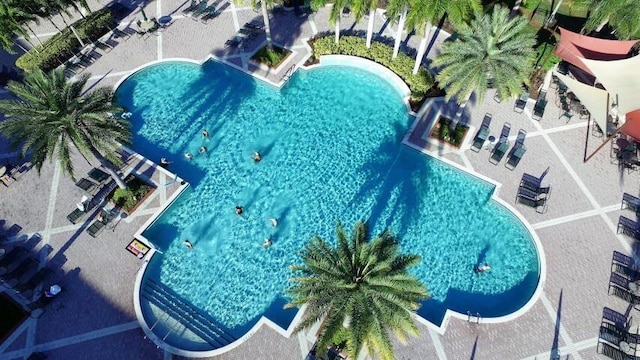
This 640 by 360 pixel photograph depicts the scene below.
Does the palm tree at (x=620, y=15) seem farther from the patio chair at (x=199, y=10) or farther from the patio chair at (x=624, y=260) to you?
the patio chair at (x=199, y=10)

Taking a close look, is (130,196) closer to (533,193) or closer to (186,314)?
(186,314)

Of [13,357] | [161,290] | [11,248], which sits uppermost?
[161,290]

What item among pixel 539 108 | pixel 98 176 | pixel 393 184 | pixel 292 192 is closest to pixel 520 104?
pixel 539 108

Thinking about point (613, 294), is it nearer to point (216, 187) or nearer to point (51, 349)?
point (216, 187)

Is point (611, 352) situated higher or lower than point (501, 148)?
lower

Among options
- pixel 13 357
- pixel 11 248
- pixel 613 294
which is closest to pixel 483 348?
pixel 613 294

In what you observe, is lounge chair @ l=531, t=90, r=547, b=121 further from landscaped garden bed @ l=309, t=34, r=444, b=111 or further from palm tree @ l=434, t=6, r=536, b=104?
landscaped garden bed @ l=309, t=34, r=444, b=111

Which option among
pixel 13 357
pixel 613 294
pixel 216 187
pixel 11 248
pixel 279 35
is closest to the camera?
pixel 13 357

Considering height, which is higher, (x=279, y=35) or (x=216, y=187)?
(x=279, y=35)
